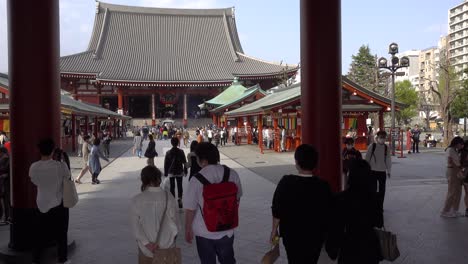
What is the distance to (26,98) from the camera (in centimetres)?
573

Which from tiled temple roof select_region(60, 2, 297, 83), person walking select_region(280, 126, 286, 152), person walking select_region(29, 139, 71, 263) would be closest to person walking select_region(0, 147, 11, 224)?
person walking select_region(29, 139, 71, 263)

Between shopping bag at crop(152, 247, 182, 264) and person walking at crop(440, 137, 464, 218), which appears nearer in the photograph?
shopping bag at crop(152, 247, 182, 264)

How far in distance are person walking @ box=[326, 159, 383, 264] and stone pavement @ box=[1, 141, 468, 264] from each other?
2.02 ft

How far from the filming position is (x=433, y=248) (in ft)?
19.6

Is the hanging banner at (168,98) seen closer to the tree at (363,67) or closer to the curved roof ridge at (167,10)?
the curved roof ridge at (167,10)

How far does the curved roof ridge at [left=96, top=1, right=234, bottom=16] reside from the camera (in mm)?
52281

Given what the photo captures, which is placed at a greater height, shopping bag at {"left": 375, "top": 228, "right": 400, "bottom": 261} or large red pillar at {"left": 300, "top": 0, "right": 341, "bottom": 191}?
large red pillar at {"left": 300, "top": 0, "right": 341, "bottom": 191}

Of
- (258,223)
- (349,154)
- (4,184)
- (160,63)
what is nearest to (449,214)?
(349,154)

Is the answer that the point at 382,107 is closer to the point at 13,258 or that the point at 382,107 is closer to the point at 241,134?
the point at 241,134

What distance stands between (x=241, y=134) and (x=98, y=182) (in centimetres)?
2157

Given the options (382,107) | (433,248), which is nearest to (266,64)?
(382,107)

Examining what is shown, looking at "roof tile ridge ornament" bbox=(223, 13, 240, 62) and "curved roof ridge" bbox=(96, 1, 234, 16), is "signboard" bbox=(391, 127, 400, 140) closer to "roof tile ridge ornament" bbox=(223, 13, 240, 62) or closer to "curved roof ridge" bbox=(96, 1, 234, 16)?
"roof tile ridge ornament" bbox=(223, 13, 240, 62)

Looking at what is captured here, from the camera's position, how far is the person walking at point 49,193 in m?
4.97

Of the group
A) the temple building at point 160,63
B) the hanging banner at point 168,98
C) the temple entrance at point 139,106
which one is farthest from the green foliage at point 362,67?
the temple entrance at point 139,106
